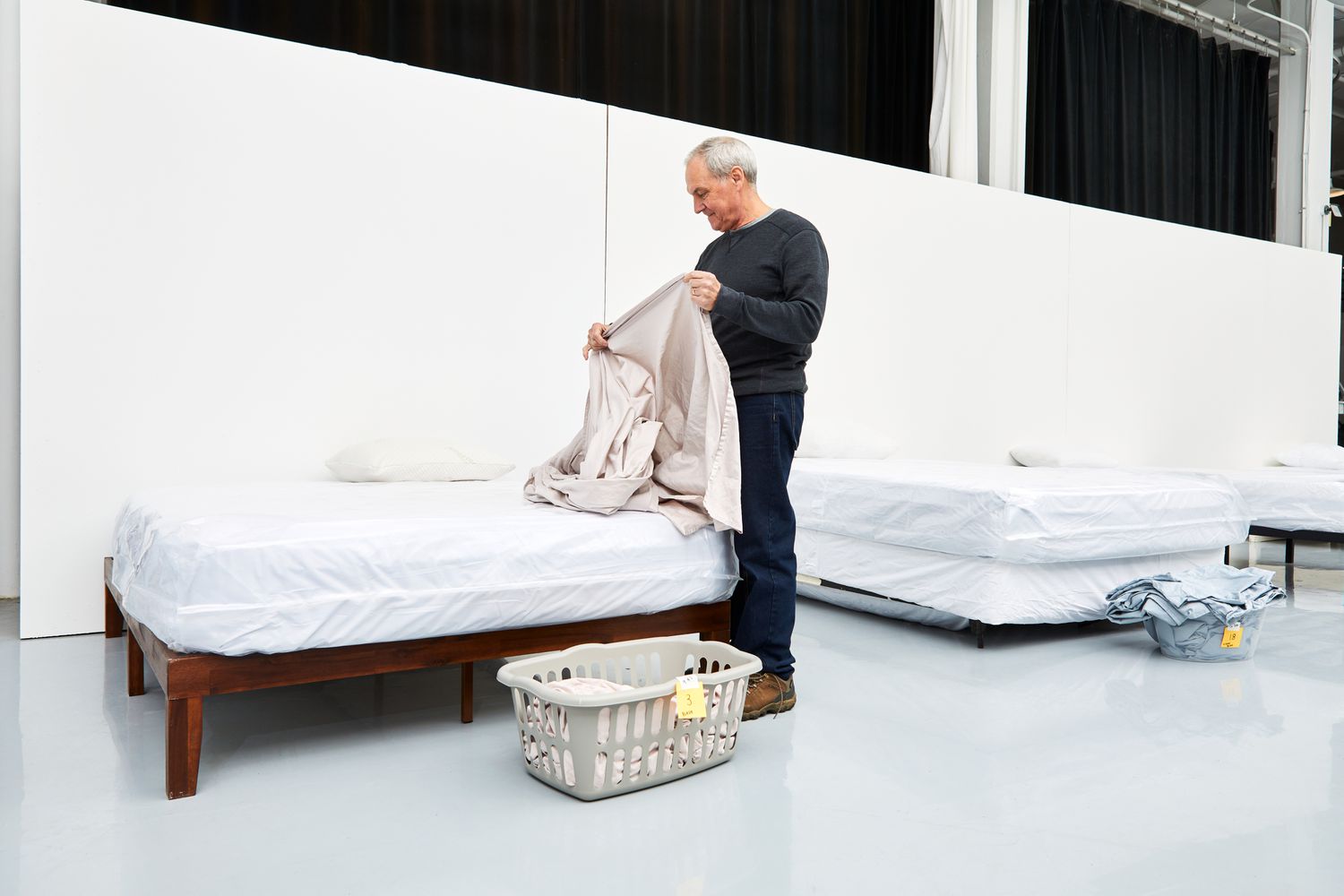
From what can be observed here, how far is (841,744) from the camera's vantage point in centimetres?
205

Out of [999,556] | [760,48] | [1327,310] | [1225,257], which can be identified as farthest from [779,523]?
[1327,310]

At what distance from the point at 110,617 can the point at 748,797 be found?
2.29 meters

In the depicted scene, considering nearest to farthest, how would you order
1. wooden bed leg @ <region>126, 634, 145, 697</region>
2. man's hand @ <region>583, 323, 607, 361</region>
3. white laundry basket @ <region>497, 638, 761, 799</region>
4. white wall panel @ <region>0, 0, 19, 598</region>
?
white laundry basket @ <region>497, 638, 761, 799</region>
wooden bed leg @ <region>126, 634, 145, 697</region>
man's hand @ <region>583, 323, 607, 361</region>
white wall panel @ <region>0, 0, 19, 598</region>

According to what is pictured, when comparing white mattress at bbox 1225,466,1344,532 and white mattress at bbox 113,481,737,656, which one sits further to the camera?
white mattress at bbox 1225,466,1344,532

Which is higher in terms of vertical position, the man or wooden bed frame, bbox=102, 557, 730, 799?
the man

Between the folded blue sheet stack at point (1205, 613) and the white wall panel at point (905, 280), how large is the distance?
185 centimetres

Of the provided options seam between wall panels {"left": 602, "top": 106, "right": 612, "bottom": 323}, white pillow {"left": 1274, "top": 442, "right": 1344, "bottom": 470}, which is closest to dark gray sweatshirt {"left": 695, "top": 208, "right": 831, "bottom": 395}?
seam between wall panels {"left": 602, "top": 106, "right": 612, "bottom": 323}

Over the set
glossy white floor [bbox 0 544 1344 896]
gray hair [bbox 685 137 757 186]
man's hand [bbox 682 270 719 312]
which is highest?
gray hair [bbox 685 137 757 186]

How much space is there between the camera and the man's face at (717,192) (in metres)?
2.19

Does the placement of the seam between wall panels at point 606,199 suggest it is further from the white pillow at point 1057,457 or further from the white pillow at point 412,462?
the white pillow at point 1057,457

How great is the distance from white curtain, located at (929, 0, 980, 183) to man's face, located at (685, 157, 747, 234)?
3.79m

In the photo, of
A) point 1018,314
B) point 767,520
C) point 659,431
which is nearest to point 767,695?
point 767,520

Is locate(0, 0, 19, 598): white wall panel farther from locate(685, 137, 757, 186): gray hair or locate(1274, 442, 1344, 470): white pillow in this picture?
locate(1274, 442, 1344, 470): white pillow

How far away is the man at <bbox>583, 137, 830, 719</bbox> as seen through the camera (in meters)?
2.17
